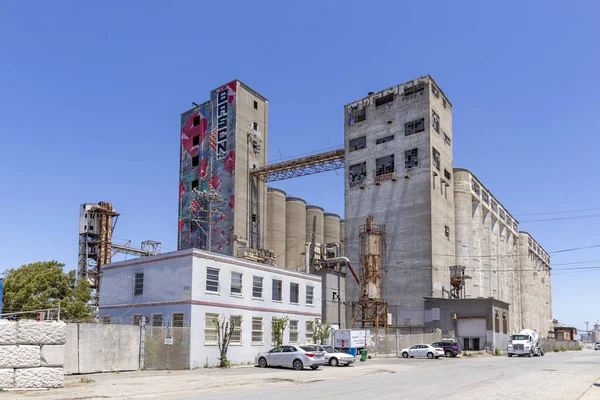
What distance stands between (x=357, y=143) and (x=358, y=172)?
4358mm

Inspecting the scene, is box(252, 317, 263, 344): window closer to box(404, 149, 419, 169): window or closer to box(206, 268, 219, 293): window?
box(206, 268, 219, 293): window

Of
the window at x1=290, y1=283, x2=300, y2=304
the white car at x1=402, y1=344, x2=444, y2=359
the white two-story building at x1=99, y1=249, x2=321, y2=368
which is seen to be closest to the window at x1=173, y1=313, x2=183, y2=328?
the white two-story building at x1=99, y1=249, x2=321, y2=368

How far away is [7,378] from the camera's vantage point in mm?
20250

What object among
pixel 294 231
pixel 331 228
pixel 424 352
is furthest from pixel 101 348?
pixel 331 228

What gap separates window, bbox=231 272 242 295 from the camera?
40.2 metres

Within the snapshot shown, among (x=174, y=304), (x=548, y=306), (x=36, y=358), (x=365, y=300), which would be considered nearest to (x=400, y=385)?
(x=36, y=358)

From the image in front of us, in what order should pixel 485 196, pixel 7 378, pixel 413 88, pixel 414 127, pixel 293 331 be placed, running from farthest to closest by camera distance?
pixel 485 196 < pixel 413 88 < pixel 414 127 < pixel 293 331 < pixel 7 378

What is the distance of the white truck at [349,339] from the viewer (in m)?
49.3

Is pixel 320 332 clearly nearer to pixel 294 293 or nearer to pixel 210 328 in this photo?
pixel 294 293

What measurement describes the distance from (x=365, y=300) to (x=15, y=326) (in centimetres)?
5648

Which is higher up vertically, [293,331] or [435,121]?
[435,121]

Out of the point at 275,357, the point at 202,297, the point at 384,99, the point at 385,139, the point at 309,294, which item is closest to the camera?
the point at 275,357

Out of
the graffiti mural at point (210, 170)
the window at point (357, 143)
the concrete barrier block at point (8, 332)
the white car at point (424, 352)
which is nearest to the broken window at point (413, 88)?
the window at point (357, 143)

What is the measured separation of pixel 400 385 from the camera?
928 inches
